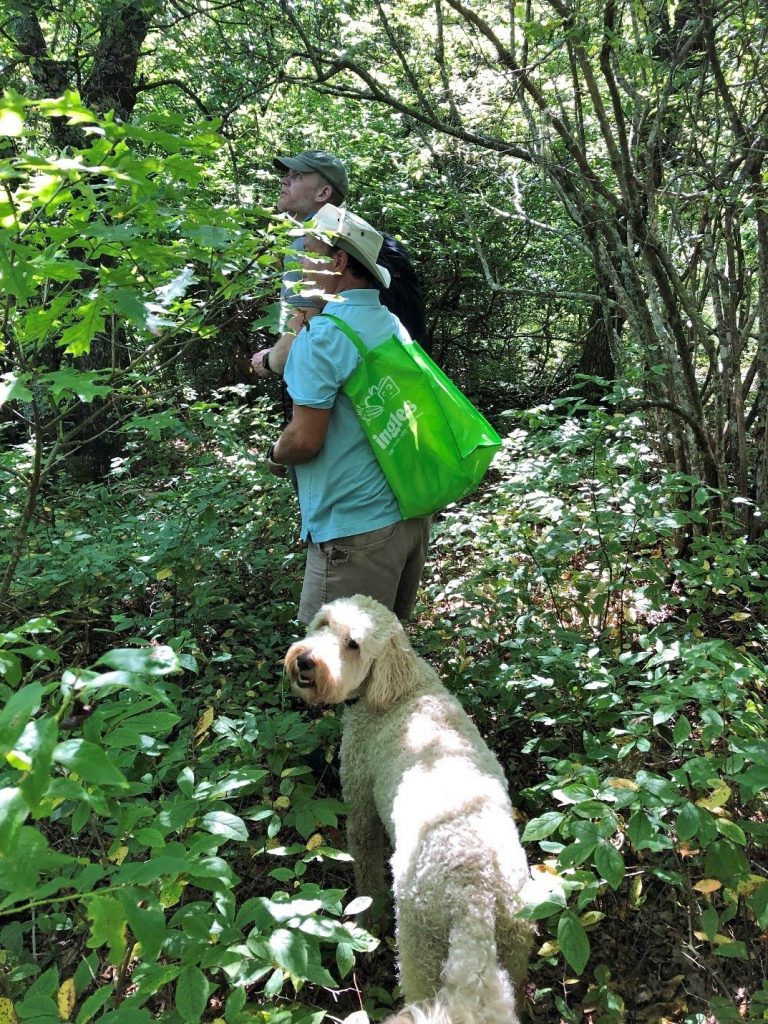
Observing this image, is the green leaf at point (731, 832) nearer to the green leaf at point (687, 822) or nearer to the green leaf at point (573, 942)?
the green leaf at point (687, 822)

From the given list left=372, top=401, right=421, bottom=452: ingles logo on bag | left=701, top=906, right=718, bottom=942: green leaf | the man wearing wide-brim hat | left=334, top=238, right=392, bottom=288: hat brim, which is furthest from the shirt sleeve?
left=701, top=906, right=718, bottom=942: green leaf

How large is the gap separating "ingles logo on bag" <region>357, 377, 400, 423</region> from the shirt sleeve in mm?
118

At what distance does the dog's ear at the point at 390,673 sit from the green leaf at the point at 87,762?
151cm

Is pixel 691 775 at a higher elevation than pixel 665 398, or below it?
below

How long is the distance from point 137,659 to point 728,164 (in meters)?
4.38

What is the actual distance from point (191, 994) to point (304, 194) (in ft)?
9.42

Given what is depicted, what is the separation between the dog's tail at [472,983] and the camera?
1.41 metres

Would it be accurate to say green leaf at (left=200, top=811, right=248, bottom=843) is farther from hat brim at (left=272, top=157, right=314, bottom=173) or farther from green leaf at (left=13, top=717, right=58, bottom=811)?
hat brim at (left=272, top=157, right=314, bottom=173)

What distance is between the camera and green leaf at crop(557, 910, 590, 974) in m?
1.44

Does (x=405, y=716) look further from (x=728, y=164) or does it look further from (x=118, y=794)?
(x=728, y=164)

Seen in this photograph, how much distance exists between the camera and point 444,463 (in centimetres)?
254

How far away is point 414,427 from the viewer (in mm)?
2514

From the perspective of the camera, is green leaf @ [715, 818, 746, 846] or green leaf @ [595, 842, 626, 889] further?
green leaf @ [715, 818, 746, 846]

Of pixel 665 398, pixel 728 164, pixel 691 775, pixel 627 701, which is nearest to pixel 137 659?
pixel 691 775
